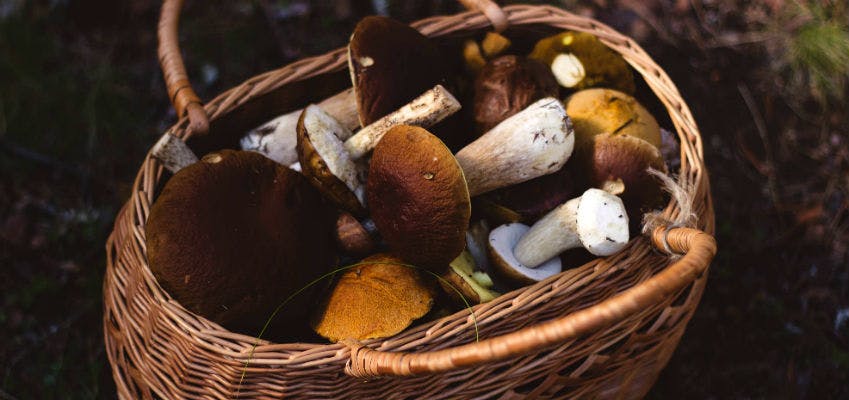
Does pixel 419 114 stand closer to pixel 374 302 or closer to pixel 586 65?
pixel 374 302

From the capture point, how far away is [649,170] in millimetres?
1844

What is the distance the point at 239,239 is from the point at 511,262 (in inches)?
29.6

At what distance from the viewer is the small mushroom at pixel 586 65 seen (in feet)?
7.29

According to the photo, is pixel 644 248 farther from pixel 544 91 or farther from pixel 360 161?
pixel 360 161

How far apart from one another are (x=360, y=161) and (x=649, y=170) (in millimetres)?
844

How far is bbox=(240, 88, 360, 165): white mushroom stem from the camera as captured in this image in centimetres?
219

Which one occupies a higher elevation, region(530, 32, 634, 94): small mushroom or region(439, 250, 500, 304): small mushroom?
region(530, 32, 634, 94): small mushroom

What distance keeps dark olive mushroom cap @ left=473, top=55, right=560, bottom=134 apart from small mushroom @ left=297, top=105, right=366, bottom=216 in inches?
17.6

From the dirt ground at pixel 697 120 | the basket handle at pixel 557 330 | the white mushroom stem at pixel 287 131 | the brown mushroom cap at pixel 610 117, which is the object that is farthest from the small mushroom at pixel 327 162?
the dirt ground at pixel 697 120

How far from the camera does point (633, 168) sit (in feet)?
6.18

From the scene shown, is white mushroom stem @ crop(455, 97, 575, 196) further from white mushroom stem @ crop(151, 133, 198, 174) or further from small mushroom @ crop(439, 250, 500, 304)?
white mushroom stem @ crop(151, 133, 198, 174)

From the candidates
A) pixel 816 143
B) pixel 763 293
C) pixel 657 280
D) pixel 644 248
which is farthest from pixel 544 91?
pixel 816 143

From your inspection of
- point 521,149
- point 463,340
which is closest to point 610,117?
point 521,149

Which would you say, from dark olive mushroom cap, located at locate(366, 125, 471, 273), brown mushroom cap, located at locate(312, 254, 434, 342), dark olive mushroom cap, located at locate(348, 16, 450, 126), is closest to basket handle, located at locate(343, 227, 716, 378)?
brown mushroom cap, located at locate(312, 254, 434, 342)
